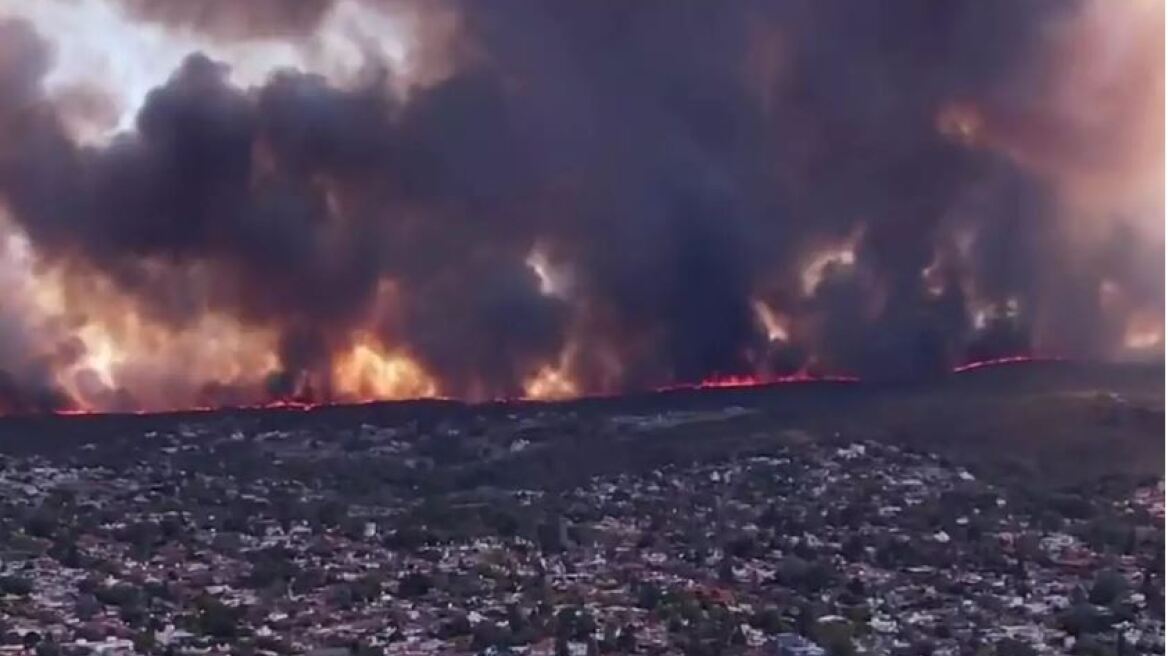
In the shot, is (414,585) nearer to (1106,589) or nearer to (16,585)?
(16,585)

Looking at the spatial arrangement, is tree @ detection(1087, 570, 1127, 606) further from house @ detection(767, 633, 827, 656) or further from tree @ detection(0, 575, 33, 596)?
tree @ detection(0, 575, 33, 596)

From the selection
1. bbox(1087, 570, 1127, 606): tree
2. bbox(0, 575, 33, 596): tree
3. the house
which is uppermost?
bbox(0, 575, 33, 596): tree

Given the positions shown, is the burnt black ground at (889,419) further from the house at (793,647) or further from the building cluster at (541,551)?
the house at (793,647)

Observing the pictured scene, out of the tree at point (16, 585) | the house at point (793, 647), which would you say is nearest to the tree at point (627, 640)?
the house at point (793, 647)

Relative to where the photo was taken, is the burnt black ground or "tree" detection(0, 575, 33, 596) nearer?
"tree" detection(0, 575, 33, 596)

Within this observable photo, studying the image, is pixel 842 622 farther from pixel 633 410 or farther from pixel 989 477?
pixel 633 410

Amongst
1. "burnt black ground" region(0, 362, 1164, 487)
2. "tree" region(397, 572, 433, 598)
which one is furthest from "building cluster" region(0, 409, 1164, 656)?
"burnt black ground" region(0, 362, 1164, 487)

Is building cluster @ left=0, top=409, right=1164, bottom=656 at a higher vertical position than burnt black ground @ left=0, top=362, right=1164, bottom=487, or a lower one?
lower

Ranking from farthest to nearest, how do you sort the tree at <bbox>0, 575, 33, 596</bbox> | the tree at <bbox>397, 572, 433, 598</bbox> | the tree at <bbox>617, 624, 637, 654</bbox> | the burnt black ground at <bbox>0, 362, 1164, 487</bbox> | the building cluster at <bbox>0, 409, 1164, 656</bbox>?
the burnt black ground at <bbox>0, 362, 1164, 487</bbox>, the tree at <bbox>397, 572, 433, 598</bbox>, the tree at <bbox>0, 575, 33, 596</bbox>, the building cluster at <bbox>0, 409, 1164, 656</bbox>, the tree at <bbox>617, 624, 637, 654</bbox>
